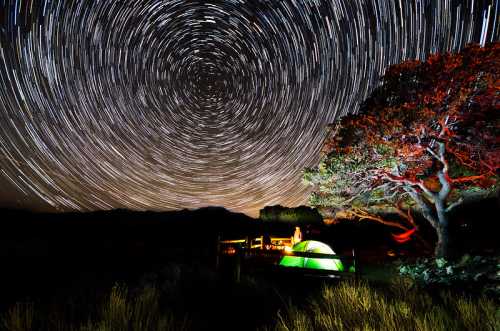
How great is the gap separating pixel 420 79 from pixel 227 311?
9995 mm

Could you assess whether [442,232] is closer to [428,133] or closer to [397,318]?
[428,133]

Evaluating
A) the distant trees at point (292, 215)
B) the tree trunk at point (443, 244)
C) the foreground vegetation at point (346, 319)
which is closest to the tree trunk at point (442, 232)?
the tree trunk at point (443, 244)

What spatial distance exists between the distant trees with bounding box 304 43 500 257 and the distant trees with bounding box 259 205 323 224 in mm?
21872

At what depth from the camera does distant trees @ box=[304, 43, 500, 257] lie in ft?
31.4

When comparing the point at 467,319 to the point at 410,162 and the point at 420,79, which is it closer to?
the point at 410,162

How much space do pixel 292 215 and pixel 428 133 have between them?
27403mm

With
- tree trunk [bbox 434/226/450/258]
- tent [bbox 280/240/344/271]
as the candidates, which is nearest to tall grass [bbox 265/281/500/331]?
tent [bbox 280/240/344/271]

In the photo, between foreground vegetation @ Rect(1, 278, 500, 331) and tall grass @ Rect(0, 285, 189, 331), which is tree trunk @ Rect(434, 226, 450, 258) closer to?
foreground vegetation @ Rect(1, 278, 500, 331)

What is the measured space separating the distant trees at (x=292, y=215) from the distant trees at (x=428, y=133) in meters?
21.9

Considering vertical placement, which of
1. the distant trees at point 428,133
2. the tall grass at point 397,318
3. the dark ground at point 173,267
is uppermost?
the distant trees at point 428,133

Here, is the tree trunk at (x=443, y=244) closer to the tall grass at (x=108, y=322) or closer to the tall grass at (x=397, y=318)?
the tall grass at (x=397, y=318)

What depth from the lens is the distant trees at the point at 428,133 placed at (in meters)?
9.56

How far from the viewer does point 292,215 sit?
36781 mm

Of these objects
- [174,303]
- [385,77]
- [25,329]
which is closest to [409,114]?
[385,77]
